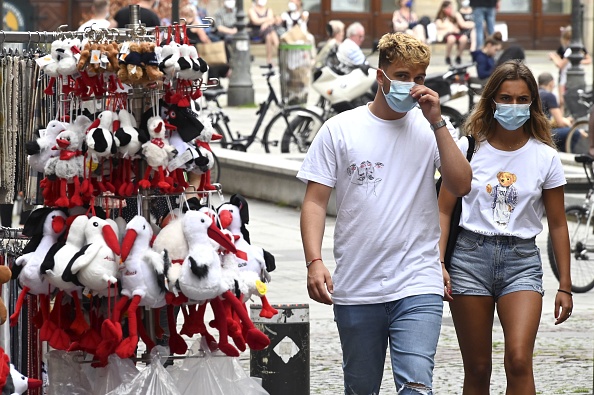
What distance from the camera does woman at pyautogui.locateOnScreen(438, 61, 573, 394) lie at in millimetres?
5676

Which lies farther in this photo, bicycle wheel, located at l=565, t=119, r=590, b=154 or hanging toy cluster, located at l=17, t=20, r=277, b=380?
bicycle wheel, located at l=565, t=119, r=590, b=154

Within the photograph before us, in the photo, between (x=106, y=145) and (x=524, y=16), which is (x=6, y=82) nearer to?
(x=106, y=145)

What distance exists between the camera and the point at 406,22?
31.3 metres

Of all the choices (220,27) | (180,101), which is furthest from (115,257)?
(220,27)

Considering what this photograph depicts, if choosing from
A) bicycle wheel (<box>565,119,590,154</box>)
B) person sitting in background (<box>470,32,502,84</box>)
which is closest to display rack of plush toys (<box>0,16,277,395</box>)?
bicycle wheel (<box>565,119,590,154</box>)

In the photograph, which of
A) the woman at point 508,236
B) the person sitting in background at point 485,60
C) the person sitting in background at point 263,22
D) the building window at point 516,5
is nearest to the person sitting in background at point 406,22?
the person sitting in background at point 263,22

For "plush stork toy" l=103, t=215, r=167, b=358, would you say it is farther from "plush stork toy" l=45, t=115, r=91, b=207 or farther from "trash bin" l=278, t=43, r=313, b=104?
"trash bin" l=278, t=43, r=313, b=104

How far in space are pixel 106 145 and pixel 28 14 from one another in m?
16.0

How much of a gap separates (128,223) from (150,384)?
0.64m

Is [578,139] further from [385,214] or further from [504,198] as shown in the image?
[385,214]

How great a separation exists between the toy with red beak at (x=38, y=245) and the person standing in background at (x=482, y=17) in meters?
24.8

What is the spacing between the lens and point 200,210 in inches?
213

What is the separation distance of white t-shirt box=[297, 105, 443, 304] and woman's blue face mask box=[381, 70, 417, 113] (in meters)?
0.15

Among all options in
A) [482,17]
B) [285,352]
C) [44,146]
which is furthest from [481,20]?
[44,146]
